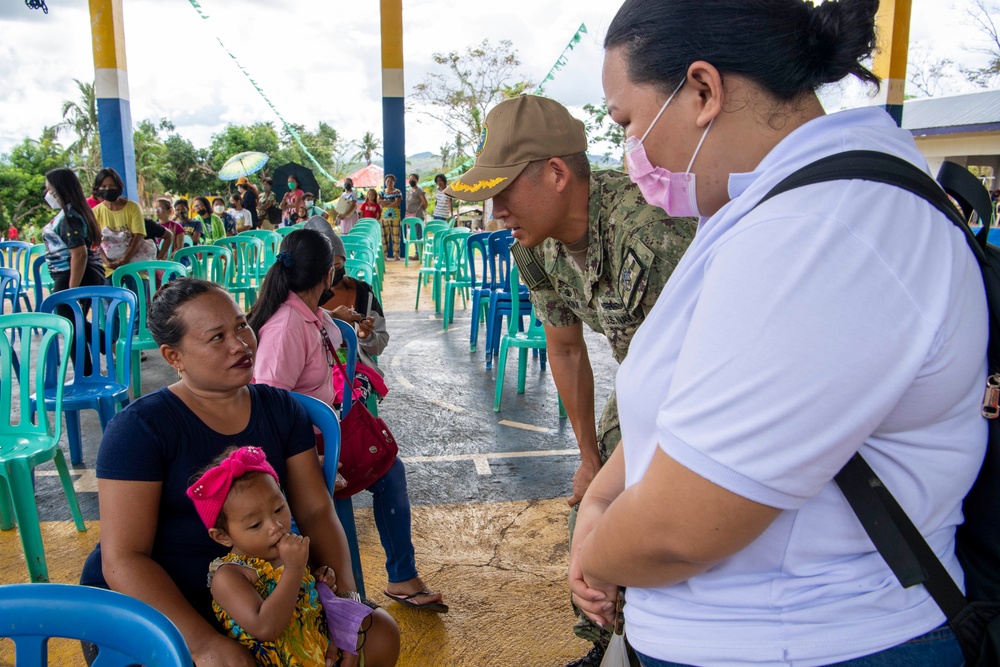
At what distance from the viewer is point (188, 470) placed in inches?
66.0

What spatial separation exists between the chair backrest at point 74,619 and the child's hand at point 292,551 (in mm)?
544

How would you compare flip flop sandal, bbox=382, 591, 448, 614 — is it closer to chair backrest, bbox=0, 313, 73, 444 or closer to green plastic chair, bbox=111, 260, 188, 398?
chair backrest, bbox=0, 313, 73, 444

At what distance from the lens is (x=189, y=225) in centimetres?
1066

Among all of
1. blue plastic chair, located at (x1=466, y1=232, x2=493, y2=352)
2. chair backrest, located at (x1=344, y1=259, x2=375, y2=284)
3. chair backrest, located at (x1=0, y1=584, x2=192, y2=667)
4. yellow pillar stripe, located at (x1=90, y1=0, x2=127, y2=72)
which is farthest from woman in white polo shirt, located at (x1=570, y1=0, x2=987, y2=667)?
yellow pillar stripe, located at (x1=90, y1=0, x2=127, y2=72)

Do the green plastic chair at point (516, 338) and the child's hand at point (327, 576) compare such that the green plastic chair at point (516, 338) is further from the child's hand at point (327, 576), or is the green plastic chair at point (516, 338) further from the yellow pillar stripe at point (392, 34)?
the yellow pillar stripe at point (392, 34)

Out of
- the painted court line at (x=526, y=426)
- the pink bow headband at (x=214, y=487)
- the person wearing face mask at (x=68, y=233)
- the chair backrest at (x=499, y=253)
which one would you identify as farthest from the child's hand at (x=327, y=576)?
the person wearing face mask at (x=68, y=233)

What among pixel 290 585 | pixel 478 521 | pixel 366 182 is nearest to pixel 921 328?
pixel 290 585

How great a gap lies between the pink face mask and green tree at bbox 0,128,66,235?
22389 millimetres

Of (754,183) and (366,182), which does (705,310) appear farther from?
(366,182)

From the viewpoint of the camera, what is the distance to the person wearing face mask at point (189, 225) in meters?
10.3

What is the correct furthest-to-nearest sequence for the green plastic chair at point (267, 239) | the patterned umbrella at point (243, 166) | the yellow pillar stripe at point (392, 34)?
the patterned umbrella at point (243, 166), the yellow pillar stripe at point (392, 34), the green plastic chair at point (267, 239)

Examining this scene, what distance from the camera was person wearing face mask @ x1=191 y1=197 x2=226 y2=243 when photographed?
11367 millimetres

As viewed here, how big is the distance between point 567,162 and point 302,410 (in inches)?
38.1

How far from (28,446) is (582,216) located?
2.31 m
